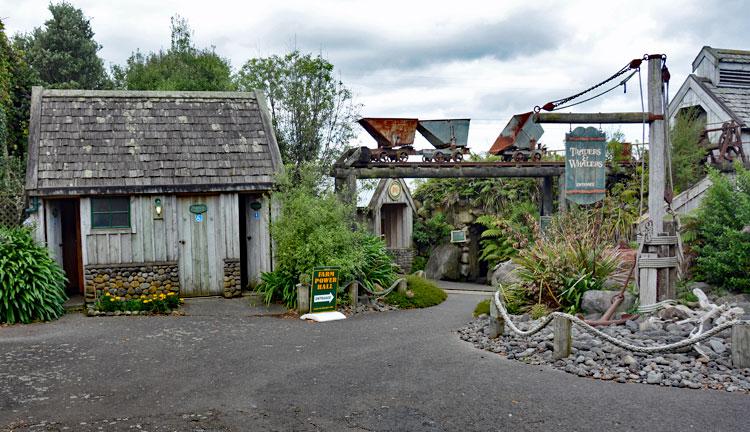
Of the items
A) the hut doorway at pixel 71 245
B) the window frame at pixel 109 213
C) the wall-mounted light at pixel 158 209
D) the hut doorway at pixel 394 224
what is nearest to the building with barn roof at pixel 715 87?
the hut doorway at pixel 394 224

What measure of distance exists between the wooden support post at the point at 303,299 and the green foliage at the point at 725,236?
7109 mm

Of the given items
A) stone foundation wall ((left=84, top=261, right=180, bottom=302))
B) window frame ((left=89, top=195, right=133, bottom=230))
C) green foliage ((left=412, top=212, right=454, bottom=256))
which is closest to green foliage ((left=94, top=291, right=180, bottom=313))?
stone foundation wall ((left=84, top=261, right=180, bottom=302))

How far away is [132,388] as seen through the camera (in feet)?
24.2

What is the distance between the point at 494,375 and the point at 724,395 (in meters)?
2.44

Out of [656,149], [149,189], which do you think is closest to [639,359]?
[656,149]

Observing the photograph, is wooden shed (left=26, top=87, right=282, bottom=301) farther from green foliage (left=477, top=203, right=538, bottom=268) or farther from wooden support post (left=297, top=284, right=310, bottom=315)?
green foliage (left=477, top=203, right=538, bottom=268)

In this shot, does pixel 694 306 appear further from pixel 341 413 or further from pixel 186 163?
pixel 186 163

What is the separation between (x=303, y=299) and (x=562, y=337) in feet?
19.0

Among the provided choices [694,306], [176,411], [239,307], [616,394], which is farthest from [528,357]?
[239,307]

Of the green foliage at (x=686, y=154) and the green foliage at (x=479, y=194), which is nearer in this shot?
the green foliage at (x=686, y=154)

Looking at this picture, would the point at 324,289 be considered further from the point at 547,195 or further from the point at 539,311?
the point at 547,195

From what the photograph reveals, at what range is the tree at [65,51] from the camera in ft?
92.1

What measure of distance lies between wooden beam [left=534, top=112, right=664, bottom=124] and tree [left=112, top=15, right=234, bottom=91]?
48.5 feet

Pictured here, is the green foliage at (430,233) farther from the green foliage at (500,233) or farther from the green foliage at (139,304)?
the green foliage at (139,304)
